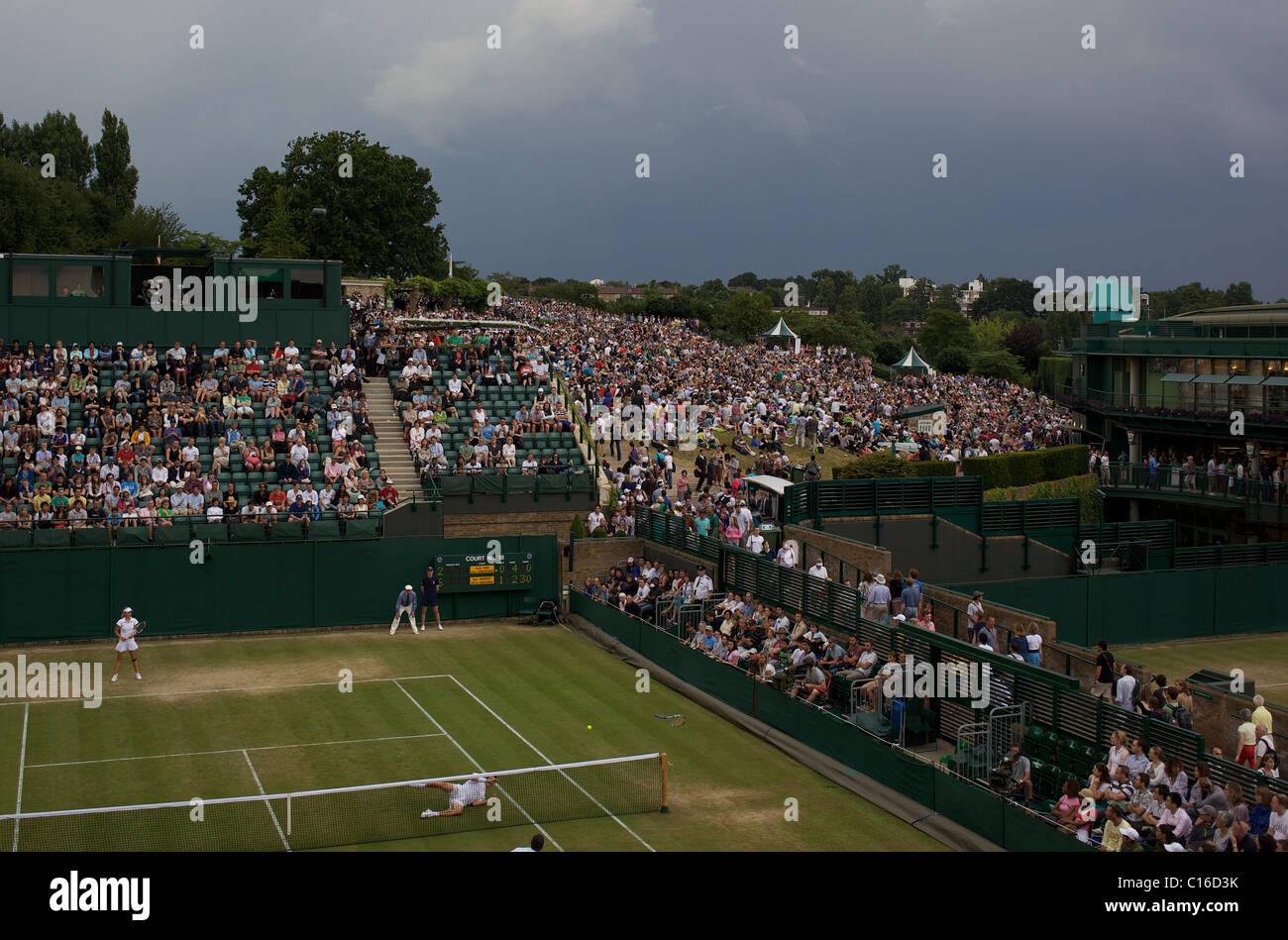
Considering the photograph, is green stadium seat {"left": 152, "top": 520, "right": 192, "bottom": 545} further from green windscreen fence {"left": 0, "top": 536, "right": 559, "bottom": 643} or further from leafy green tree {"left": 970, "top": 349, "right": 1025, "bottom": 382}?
leafy green tree {"left": 970, "top": 349, "right": 1025, "bottom": 382}

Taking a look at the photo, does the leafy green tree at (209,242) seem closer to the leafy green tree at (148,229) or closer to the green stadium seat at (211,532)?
the leafy green tree at (148,229)

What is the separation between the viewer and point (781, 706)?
23266 mm

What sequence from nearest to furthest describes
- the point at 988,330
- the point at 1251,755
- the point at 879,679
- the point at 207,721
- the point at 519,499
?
the point at 1251,755, the point at 879,679, the point at 207,721, the point at 519,499, the point at 988,330

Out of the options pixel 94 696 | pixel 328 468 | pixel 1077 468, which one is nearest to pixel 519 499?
pixel 328 468

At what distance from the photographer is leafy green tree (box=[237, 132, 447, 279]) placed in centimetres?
9100

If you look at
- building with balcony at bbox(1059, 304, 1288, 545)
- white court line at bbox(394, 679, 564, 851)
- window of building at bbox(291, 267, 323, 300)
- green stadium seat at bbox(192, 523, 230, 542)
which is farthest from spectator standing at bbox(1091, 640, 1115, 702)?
window of building at bbox(291, 267, 323, 300)

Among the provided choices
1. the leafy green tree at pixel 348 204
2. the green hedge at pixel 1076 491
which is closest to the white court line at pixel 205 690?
the green hedge at pixel 1076 491

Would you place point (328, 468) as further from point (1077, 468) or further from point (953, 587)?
point (1077, 468)

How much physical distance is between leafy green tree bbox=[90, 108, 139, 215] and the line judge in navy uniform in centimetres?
8030

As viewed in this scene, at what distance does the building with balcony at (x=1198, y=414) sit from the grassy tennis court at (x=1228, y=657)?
10.5 metres

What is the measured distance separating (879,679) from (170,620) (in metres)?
18.3

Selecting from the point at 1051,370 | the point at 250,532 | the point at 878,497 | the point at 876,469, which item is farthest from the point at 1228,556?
the point at 1051,370

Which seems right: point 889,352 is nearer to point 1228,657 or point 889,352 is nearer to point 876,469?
point 876,469

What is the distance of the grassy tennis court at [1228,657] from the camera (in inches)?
1235
